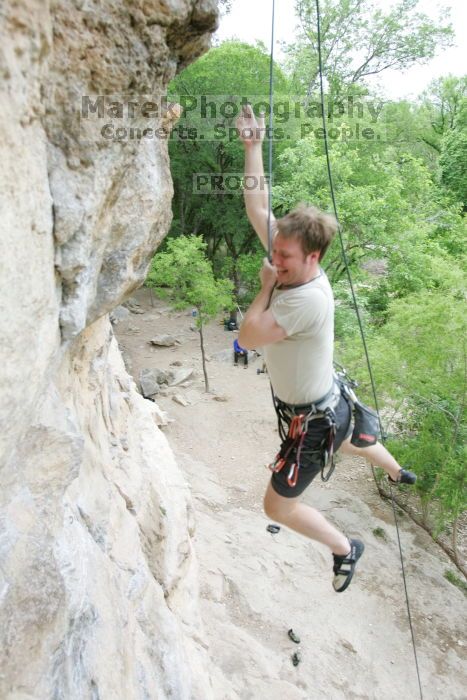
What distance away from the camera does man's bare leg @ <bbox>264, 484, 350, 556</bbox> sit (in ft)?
13.1

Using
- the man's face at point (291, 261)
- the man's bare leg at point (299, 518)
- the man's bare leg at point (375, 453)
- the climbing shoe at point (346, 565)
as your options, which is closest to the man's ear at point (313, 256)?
the man's face at point (291, 261)

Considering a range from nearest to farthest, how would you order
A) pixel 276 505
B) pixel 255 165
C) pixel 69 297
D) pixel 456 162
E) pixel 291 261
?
pixel 69 297, pixel 291 261, pixel 255 165, pixel 276 505, pixel 456 162

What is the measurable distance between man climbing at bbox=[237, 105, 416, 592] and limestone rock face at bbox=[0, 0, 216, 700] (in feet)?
2.90

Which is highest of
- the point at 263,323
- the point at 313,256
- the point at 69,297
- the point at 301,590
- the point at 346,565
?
the point at 313,256

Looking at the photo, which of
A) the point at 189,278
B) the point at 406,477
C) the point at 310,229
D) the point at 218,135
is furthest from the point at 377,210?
the point at 310,229

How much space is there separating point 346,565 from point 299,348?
2.31 meters

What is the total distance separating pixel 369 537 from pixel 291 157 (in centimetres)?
938

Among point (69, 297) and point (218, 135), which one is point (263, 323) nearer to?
point (69, 297)

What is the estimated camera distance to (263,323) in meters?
3.08

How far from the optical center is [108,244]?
3.26m

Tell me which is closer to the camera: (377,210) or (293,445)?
(293,445)

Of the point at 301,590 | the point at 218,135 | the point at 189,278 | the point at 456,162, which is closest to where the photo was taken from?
the point at 301,590

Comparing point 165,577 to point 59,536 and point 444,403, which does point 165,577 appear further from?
point 444,403

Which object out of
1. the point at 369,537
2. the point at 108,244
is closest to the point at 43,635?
the point at 108,244
